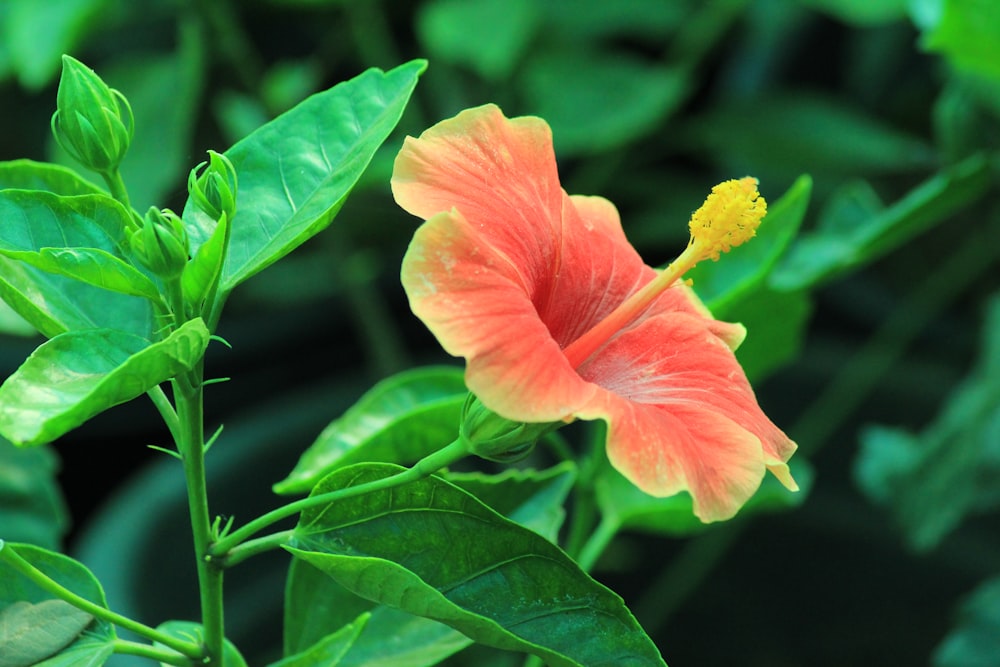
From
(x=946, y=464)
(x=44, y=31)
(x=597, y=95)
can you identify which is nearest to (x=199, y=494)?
(x=946, y=464)

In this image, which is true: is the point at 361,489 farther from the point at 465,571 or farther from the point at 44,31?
the point at 44,31

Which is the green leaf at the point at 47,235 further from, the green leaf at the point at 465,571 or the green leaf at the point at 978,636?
the green leaf at the point at 978,636

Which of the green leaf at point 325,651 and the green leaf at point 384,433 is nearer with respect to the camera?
the green leaf at point 325,651

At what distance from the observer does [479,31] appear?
142cm

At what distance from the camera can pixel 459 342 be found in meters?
0.44

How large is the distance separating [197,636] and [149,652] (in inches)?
2.2

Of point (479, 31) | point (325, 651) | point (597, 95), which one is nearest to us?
point (325, 651)

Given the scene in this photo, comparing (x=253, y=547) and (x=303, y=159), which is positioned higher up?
(x=303, y=159)

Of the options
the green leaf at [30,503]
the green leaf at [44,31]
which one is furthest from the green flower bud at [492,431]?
the green leaf at [44,31]

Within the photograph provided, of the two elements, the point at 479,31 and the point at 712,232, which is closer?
the point at 712,232

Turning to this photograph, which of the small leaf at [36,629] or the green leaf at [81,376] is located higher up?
the green leaf at [81,376]

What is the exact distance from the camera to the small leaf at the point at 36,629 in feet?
1.59

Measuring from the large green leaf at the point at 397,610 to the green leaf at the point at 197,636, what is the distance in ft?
0.18

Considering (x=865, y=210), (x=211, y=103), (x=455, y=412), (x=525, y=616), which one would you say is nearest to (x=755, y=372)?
(x=865, y=210)
